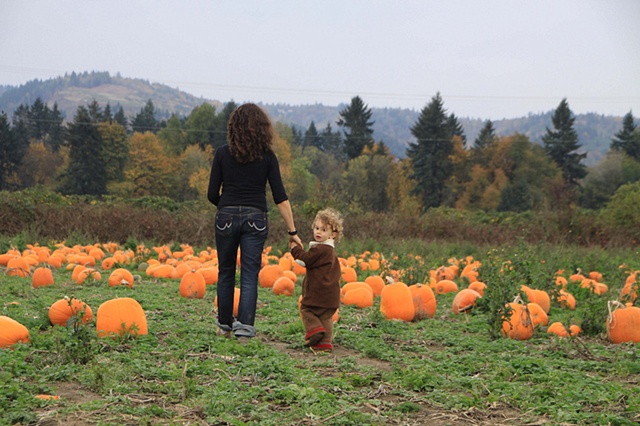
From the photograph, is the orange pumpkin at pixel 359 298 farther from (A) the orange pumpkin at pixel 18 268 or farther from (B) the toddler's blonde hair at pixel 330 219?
(A) the orange pumpkin at pixel 18 268

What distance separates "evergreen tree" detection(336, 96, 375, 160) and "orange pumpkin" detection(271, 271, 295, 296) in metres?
76.4

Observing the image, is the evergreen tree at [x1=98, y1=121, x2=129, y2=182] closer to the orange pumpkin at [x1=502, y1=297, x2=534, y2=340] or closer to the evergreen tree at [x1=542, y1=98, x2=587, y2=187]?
the evergreen tree at [x1=542, y1=98, x2=587, y2=187]

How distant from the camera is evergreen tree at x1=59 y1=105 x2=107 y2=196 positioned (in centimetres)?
5978

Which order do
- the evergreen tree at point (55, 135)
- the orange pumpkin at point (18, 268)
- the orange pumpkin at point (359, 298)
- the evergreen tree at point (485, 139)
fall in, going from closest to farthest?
1. the orange pumpkin at point (359, 298)
2. the orange pumpkin at point (18, 268)
3. the evergreen tree at point (485, 139)
4. the evergreen tree at point (55, 135)

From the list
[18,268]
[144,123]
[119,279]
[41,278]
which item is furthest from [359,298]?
[144,123]

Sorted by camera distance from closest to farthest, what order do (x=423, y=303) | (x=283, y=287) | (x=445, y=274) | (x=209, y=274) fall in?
1. (x=423, y=303)
2. (x=283, y=287)
3. (x=209, y=274)
4. (x=445, y=274)

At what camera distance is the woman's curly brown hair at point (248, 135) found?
217 inches

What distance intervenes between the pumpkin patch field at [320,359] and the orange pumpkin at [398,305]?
15mm

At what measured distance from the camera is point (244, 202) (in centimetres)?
555

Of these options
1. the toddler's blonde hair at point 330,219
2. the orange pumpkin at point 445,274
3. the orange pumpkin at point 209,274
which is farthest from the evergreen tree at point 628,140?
the toddler's blonde hair at point 330,219

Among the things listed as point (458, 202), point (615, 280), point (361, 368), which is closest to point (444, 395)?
point (361, 368)

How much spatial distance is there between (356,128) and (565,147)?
27.1m

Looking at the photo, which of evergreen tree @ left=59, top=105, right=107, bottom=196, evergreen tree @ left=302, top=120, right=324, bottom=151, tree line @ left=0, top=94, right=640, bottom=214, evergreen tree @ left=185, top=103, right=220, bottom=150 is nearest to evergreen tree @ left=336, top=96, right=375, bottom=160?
tree line @ left=0, top=94, right=640, bottom=214

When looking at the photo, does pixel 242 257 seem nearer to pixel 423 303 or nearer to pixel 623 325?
pixel 423 303
